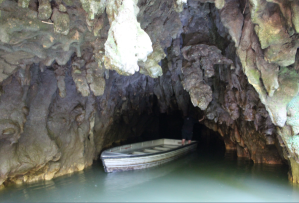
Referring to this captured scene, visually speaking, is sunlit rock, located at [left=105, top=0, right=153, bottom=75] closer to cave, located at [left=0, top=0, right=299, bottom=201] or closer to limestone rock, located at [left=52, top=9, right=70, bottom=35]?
cave, located at [left=0, top=0, right=299, bottom=201]

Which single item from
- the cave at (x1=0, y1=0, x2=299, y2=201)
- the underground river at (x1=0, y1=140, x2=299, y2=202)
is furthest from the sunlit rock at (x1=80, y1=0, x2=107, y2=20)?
the underground river at (x1=0, y1=140, x2=299, y2=202)

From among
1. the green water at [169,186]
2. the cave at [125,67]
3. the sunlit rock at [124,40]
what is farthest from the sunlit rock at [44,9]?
the green water at [169,186]

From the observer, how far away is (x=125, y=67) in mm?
3768

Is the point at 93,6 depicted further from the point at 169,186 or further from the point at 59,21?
the point at 169,186

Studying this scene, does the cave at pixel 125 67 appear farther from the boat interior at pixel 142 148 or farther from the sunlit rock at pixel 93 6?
the boat interior at pixel 142 148

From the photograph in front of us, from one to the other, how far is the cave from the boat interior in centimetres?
110

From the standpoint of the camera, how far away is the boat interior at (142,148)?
28.5 feet

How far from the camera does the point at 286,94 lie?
528cm

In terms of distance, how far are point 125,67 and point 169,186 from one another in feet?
14.0

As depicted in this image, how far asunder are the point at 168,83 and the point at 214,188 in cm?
637

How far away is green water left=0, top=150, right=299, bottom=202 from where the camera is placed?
5.75 meters

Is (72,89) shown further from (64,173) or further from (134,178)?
(134,178)

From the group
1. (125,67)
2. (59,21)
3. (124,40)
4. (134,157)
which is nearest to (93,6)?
(124,40)

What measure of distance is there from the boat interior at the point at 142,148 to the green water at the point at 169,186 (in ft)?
2.58
